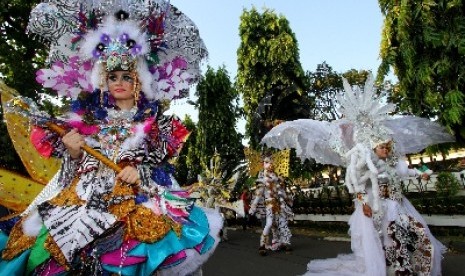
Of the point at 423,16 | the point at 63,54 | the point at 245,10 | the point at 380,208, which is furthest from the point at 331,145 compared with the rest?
the point at 245,10

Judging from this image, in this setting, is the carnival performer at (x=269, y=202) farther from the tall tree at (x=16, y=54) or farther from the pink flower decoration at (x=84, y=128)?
the pink flower decoration at (x=84, y=128)

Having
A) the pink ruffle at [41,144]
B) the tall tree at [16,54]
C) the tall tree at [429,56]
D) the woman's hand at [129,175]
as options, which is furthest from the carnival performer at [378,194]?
the tall tree at [16,54]

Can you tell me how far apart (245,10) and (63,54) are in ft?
73.9

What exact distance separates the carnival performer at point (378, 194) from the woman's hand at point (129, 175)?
12.1ft

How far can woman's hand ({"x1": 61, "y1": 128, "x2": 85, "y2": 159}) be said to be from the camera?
2.80 m

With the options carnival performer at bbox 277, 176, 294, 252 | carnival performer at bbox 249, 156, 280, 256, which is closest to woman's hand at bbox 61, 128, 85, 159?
carnival performer at bbox 249, 156, 280, 256

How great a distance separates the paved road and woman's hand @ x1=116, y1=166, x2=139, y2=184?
16.3 feet

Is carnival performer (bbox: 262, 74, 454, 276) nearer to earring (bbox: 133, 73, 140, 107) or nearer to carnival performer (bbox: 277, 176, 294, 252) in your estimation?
carnival performer (bbox: 277, 176, 294, 252)

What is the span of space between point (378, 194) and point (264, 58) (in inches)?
711

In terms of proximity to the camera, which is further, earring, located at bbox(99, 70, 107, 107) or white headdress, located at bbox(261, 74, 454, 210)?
white headdress, located at bbox(261, 74, 454, 210)

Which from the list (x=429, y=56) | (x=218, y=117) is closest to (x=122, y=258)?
(x=429, y=56)

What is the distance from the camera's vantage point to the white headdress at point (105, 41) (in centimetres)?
324

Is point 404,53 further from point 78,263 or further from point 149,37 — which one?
point 78,263

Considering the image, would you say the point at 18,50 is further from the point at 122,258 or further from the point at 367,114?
the point at 122,258
